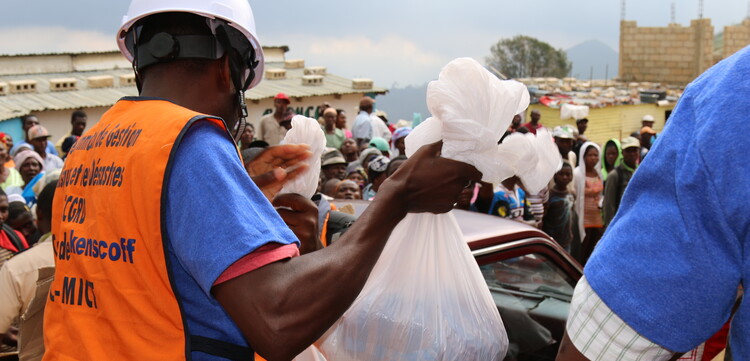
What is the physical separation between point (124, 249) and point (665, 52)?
36.6m

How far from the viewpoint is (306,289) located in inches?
50.7

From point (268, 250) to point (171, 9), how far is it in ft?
1.96

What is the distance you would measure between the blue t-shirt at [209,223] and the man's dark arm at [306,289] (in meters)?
0.05

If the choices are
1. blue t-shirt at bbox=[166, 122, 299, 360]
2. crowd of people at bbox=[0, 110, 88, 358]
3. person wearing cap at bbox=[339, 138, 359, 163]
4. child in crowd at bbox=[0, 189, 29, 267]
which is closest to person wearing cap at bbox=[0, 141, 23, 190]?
crowd of people at bbox=[0, 110, 88, 358]

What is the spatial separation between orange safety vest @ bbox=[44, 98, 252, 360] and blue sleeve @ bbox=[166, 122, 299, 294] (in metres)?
0.03

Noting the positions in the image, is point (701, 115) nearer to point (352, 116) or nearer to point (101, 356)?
point (101, 356)

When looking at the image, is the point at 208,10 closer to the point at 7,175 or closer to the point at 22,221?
the point at 22,221

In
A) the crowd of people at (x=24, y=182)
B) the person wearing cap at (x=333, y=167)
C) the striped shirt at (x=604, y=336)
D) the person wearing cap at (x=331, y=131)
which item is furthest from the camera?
the person wearing cap at (x=331, y=131)

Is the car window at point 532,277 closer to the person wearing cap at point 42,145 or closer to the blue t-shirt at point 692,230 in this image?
the blue t-shirt at point 692,230

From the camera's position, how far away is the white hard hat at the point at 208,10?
4.86 ft

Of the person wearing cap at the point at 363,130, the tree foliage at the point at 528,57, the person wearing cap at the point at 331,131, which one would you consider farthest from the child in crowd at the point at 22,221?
the tree foliage at the point at 528,57

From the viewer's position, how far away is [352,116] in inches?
691

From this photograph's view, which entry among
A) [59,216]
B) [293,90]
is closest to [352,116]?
[293,90]

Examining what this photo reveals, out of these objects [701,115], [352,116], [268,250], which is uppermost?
[701,115]
